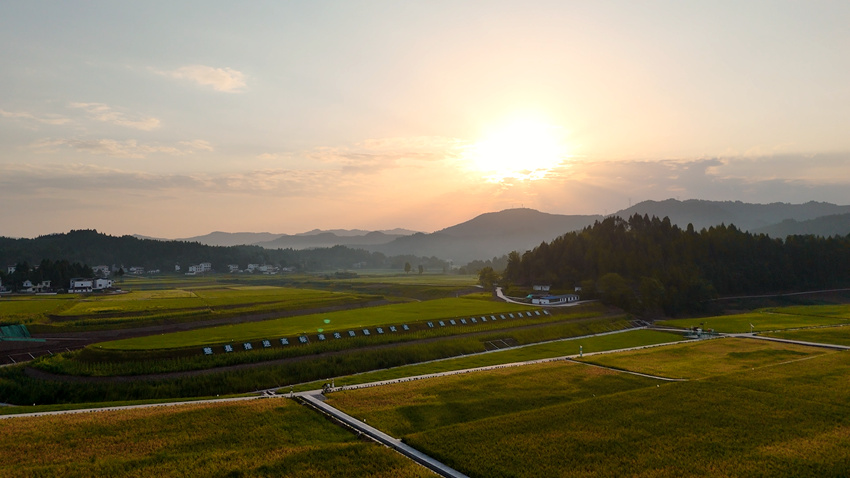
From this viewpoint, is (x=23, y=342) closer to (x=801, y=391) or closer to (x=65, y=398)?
(x=65, y=398)

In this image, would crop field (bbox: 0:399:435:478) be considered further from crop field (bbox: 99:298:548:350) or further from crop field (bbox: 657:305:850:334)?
crop field (bbox: 657:305:850:334)

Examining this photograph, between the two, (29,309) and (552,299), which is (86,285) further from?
(552,299)

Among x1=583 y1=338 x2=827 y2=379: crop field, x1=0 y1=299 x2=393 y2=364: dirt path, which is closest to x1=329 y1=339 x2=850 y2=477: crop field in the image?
x1=583 y1=338 x2=827 y2=379: crop field

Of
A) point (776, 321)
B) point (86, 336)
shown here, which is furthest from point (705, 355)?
point (86, 336)

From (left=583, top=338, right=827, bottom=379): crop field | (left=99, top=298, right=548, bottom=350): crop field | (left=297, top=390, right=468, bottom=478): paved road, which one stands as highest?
(left=99, top=298, right=548, bottom=350): crop field

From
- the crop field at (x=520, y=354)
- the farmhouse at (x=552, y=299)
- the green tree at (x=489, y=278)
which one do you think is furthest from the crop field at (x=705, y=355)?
the green tree at (x=489, y=278)

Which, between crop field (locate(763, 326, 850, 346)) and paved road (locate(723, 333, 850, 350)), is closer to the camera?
paved road (locate(723, 333, 850, 350))
